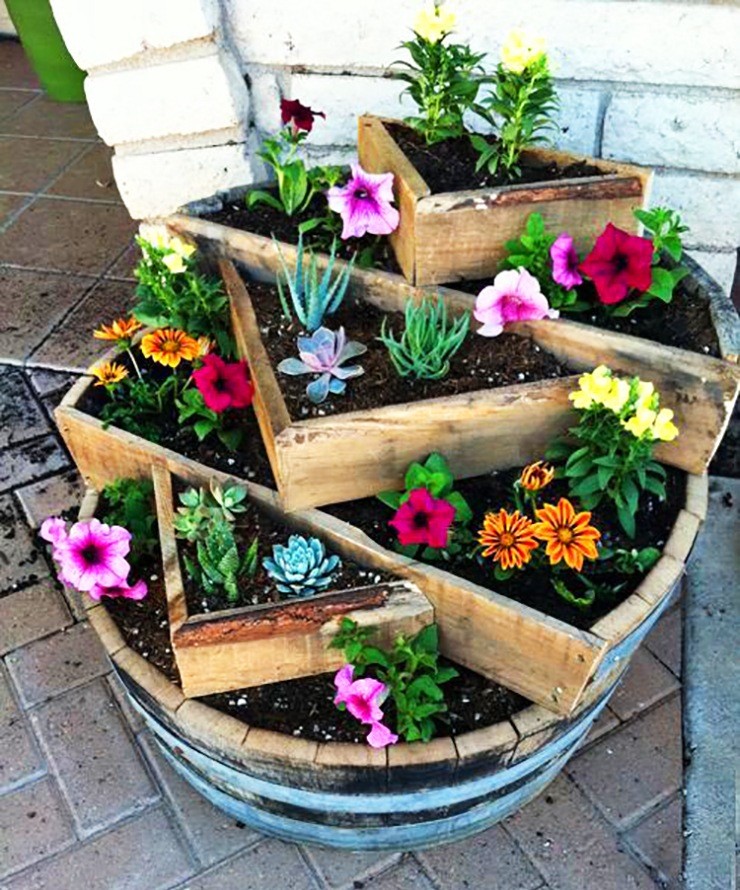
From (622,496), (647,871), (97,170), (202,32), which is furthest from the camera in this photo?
(97,170)

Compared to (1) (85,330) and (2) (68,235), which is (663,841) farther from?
(2) (68,235)

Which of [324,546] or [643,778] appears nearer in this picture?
[324,546]

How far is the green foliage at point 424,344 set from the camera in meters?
1.83

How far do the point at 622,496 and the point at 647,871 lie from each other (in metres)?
0.86

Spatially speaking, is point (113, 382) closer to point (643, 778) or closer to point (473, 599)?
point (473, 599)

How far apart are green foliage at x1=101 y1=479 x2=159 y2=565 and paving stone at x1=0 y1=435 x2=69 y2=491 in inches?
36.7

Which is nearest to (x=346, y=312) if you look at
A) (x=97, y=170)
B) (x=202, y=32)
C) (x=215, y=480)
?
(x=215, y=480)

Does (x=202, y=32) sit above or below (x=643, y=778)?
above

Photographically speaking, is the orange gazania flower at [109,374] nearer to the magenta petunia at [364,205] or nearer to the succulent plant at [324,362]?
the succulent plant at [324,362]

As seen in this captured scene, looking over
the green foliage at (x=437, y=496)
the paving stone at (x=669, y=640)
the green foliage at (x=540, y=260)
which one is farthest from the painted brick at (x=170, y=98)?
the paving stone at (x=669, y=640)

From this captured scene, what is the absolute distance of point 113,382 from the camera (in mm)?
2158

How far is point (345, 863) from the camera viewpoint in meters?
2.06

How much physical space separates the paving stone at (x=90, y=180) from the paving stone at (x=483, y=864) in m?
3.08

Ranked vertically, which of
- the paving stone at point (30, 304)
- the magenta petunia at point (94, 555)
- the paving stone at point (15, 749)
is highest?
the magenta petunia at point (94, 555)
